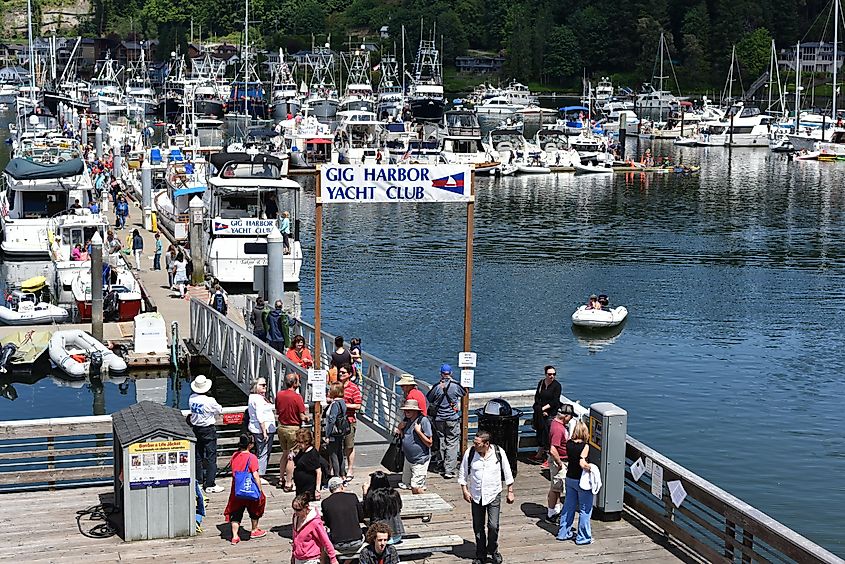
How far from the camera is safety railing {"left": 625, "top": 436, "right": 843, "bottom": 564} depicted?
13.5m

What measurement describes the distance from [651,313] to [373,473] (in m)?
28.2

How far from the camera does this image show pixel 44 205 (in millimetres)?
50750

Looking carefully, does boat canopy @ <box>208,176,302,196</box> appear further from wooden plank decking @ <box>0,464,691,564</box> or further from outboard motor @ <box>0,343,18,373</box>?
wooden plank decking @ <box>0,464,691,564</box>

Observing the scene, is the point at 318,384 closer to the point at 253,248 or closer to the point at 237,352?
the point at 237,352

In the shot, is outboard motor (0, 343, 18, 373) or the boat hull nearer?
outboard motor (0, 343, 18, 373)

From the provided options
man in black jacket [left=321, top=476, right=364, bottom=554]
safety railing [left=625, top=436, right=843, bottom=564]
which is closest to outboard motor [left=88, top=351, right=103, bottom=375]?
safety railing [left=625, top=436, right=843, bottom=564]

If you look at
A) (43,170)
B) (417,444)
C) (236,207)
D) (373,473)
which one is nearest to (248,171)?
(236,207)

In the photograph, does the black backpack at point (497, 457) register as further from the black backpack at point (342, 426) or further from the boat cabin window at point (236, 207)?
the boat cabin window at point (236, 207)

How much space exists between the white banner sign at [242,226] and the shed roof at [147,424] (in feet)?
86.9

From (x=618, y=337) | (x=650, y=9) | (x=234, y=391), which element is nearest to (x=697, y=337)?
(x=618, y=337)

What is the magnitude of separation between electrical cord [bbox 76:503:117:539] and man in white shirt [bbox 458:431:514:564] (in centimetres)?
444

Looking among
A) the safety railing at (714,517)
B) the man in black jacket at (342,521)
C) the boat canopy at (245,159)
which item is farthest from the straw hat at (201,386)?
the boat canopy at (245,159)

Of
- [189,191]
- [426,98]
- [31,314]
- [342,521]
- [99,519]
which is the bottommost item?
[31,314]

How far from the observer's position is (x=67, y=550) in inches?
599
